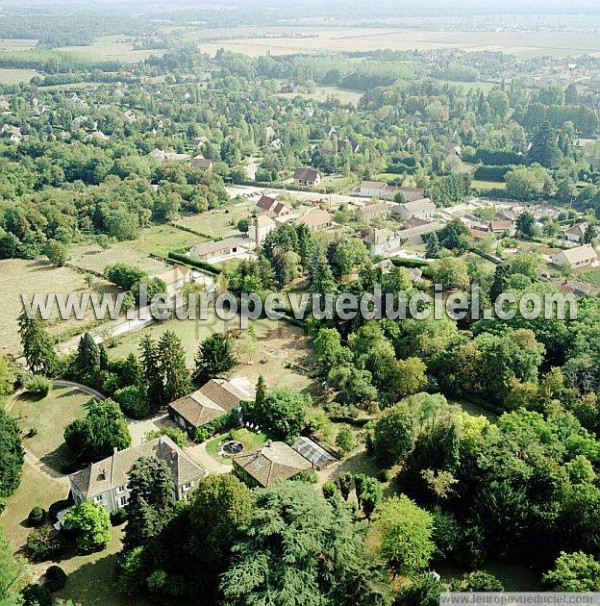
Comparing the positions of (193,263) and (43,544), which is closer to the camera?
(43,544)

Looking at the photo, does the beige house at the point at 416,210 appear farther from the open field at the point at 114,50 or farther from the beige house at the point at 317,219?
the open field at the point at 114,50

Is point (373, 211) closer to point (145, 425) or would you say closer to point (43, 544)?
point (145, 425)

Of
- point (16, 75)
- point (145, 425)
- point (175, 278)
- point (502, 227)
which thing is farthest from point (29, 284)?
point (16, 75)

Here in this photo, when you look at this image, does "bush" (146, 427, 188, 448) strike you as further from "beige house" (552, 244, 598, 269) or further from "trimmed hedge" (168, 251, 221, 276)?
"beige house" (552, 244, 598, 269)

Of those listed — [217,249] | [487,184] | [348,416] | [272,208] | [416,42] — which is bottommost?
[348,416]

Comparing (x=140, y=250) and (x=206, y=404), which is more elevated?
(x=206, y=404)

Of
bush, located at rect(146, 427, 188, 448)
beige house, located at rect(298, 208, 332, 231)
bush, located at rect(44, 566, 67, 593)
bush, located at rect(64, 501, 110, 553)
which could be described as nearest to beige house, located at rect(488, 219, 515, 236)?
beige house, located at rect(298, 208, 332, 231)
